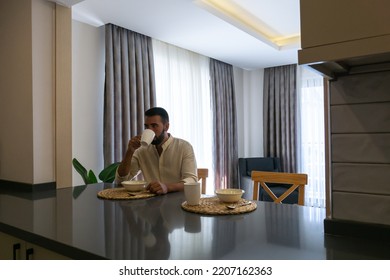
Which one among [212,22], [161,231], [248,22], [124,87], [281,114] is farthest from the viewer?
[281,114]

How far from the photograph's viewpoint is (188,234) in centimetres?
92

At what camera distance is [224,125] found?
190 inches

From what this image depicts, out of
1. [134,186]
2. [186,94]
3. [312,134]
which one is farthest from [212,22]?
[312,134]

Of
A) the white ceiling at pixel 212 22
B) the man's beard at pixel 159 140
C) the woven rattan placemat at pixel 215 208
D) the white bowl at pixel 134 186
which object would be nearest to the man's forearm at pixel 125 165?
the man's beard at pixel 159 140

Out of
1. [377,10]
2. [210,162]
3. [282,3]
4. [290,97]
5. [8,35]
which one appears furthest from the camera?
[290,97]

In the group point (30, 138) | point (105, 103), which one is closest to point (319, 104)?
point (105, 103)

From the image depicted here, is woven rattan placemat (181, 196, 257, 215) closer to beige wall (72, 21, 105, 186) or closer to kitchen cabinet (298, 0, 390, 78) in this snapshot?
kitchen cabinet (298, 0, 390, 78)

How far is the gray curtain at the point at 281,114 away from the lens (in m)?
4.95

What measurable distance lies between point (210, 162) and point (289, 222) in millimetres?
3518

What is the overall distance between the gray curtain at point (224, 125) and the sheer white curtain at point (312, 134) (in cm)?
106

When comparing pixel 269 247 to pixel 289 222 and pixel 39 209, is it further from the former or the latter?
pixel 39 209

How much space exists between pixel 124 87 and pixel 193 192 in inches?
88.1

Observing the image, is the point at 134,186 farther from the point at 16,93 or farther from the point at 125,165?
the point at 16,93

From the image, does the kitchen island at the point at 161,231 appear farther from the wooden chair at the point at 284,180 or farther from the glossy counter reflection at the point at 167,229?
the wooden chair at the point at 284,180
